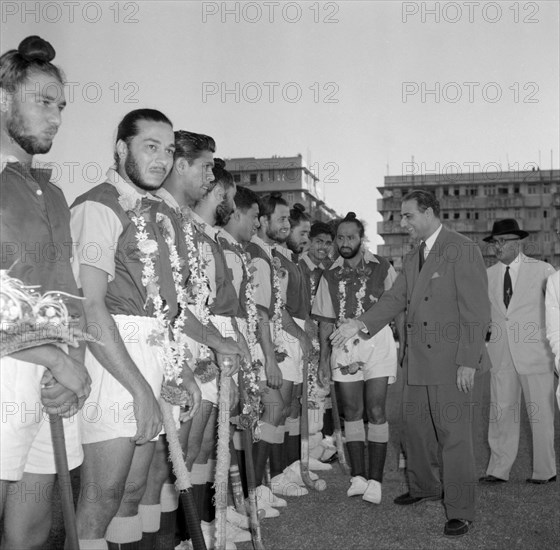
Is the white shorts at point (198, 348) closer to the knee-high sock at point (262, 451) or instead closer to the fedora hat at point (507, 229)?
the knee-high sock at point (262, 451)

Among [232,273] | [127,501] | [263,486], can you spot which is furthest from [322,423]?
[127,501]

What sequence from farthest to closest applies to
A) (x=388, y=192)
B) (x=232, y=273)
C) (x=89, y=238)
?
(x=388, y=192), (x=232, y=273), (x=89, y=238)

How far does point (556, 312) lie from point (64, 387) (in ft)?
9.51

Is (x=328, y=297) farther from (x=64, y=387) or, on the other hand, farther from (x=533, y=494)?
(x=64, y=387)

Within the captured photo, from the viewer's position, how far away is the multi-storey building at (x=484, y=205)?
102188 millimetres

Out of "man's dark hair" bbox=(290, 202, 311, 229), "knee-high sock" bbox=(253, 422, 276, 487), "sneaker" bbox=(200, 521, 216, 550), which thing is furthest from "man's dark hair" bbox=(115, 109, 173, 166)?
"man's dark hair" bbox=(290, 202, 311, 229)

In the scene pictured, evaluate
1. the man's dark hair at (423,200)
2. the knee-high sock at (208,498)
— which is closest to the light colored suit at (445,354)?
the man's dark hair at (423,200)

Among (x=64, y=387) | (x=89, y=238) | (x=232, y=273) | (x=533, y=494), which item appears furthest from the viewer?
(x=533, y=494)

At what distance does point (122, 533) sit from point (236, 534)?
2.04 metres

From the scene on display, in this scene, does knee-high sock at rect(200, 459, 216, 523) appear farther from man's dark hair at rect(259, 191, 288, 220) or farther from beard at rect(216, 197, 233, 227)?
man's dark hair at rect(259, 191, 288, 220)

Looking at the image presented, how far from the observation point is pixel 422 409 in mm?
6723

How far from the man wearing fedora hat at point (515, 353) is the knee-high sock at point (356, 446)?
1354 mm

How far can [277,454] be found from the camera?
754cm

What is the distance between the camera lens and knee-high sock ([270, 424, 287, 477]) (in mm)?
7449
